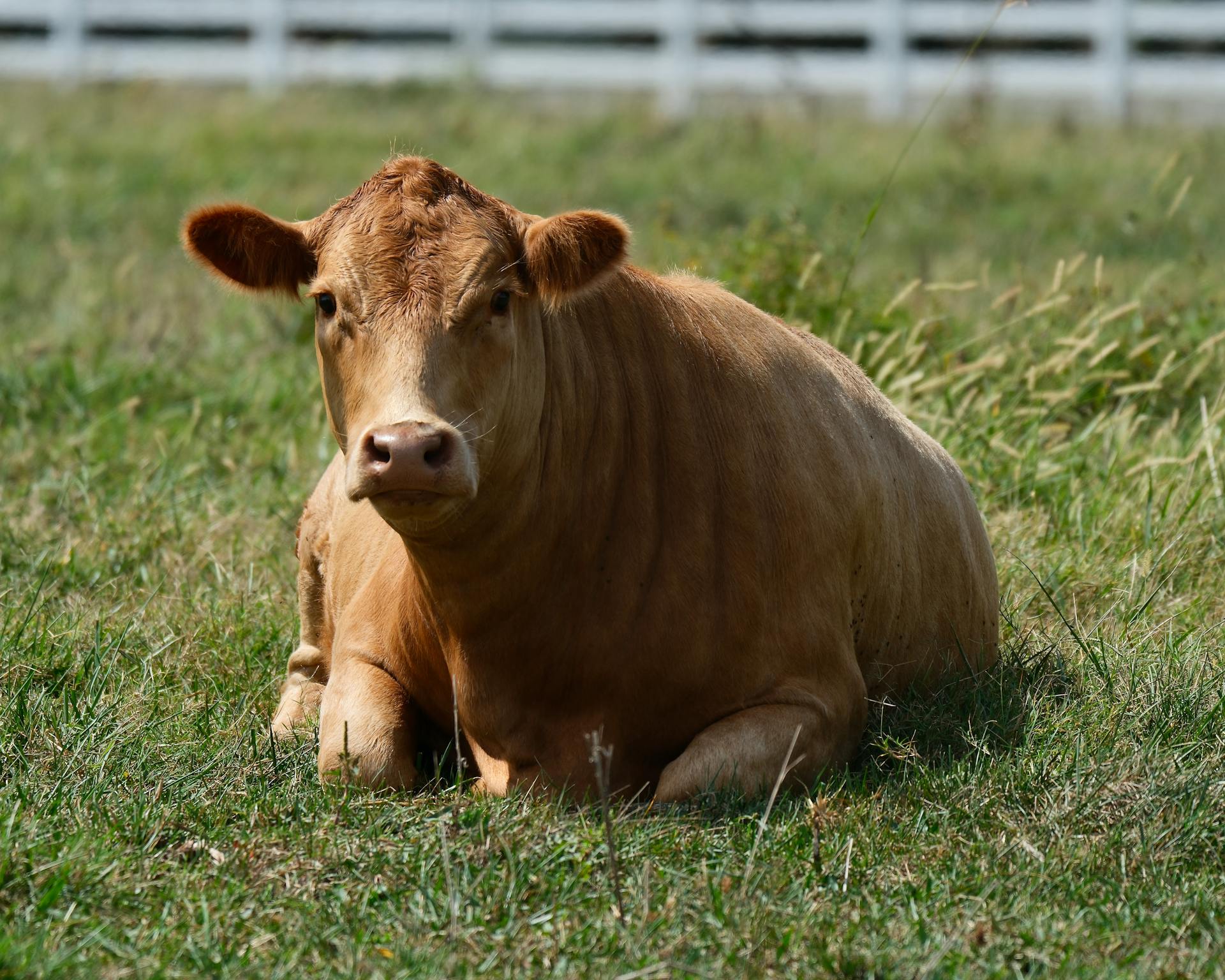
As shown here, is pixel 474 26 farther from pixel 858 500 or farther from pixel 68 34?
pixel 858 500

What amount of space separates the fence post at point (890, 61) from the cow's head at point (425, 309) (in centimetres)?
1521

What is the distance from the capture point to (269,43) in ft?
64.3

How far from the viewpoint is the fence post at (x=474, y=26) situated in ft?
64.7

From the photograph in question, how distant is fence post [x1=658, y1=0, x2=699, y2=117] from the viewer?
62.4 ft

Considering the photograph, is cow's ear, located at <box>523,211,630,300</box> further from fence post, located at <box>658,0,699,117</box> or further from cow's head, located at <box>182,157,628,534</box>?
fence post, located at <box>658,0,699,117</box>

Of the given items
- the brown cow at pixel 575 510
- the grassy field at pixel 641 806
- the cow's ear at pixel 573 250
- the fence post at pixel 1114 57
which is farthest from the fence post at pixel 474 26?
the cow's ear at pixel 573 250

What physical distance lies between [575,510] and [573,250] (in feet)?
2.37

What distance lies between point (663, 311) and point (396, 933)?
6.81 feet

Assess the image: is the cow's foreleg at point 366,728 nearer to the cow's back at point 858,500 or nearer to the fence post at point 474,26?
the cow's back at point 858,500

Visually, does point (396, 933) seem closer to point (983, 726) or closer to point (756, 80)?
point (983, 726)

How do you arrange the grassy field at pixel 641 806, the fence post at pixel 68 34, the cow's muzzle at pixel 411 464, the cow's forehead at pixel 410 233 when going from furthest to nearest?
1. the fence post at pixel 68 34
2. the cow's forehead at pixel 410 233
3. the cow's muzzle at pixel 411 464
4. the grassy field at pixel 641 806

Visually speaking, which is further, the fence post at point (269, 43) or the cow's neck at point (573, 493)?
the fence post at point (269, 43)

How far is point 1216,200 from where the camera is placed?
1260 cm

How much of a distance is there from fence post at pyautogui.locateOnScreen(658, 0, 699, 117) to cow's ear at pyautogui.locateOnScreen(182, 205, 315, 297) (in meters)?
14.9
